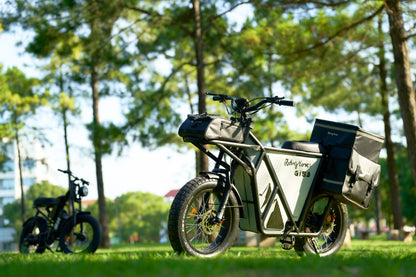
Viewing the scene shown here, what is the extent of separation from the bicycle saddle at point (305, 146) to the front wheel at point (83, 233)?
4.06 m

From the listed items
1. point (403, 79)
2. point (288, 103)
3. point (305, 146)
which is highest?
point (403, 79)

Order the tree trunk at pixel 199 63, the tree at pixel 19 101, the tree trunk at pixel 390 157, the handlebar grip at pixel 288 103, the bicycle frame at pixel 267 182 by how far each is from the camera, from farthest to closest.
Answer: the tree at pixel 19 101 < the tree trunk at pixel 390 157 < the tree trunk at pixel 199 63 < the handlebar grip at pixel 288 103 < the bicycle frame at pixel 267 182

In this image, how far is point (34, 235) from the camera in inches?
364

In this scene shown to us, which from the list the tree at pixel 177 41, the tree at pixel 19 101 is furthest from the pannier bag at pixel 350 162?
the tree at pixel 19 101

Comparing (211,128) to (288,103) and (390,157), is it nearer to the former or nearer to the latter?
(288,103)

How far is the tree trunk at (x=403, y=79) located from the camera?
10594 mm

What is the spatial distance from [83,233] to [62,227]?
0.69m

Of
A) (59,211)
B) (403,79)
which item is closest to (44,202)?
(59,211)

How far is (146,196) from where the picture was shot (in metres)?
77.7

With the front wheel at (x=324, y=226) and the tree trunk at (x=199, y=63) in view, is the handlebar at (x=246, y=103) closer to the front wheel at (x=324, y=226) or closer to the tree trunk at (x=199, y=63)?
the front wheel at (x=324, y=226)

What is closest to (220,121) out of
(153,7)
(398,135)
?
(153,7)

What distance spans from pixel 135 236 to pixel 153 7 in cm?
6070

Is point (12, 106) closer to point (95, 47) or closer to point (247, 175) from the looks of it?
point (95, 47)

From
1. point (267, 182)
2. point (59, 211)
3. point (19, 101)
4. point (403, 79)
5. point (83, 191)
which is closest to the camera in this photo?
point (267, 182)
